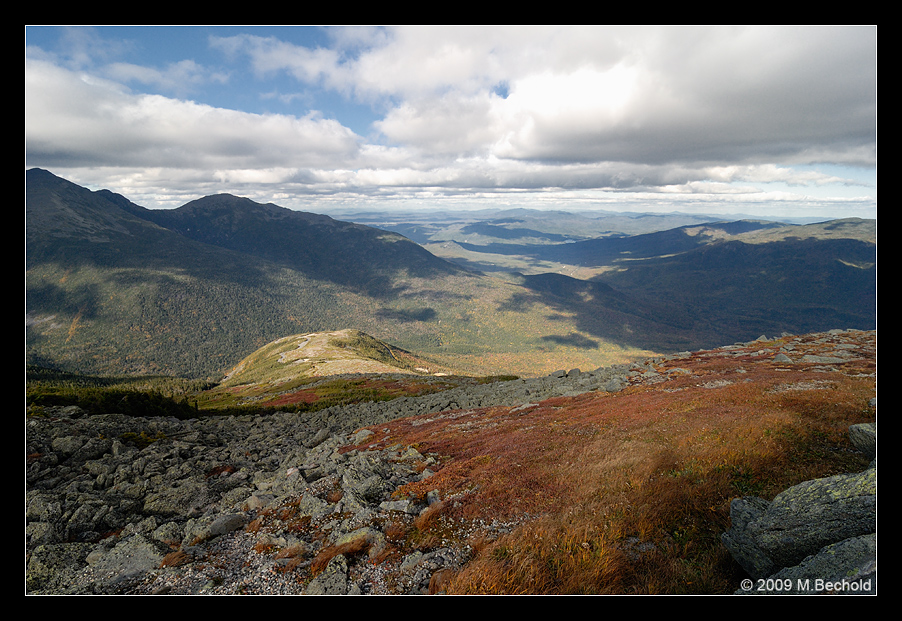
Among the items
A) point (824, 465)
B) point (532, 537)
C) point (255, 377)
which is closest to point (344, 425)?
point (532, 537)

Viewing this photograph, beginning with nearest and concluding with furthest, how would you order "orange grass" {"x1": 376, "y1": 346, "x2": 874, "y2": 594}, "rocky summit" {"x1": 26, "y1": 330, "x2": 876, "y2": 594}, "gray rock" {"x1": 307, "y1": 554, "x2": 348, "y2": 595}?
"orange grass" {"x1": 376, "y1": 346, "x2": 874, "y2": 594} < "gray rock" {"x1": 307, "y1": 554, "x2": 348, "y2": 595} < "rocky summit" {"x1": 26, "y1": 330, "x2": 876, "y2": 594}

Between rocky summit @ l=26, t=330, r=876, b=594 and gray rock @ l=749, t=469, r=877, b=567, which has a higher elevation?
gray rock @ l=749, t=469, r=877, b=567

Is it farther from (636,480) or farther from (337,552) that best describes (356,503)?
(636,480)

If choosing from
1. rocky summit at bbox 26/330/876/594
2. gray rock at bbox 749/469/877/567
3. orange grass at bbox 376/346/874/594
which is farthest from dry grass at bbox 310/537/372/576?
gray rock at bbox 749/469/877/567

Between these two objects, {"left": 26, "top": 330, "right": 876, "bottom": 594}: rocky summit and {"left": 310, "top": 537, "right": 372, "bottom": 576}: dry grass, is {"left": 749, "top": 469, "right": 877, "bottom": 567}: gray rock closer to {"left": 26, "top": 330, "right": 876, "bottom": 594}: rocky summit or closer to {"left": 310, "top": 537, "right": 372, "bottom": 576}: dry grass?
{"left": 26, "top": 330, "right": 876, "bottom": 594}: rocky summit

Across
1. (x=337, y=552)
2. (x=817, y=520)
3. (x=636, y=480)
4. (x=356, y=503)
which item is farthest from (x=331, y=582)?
(x=817, y=520)
